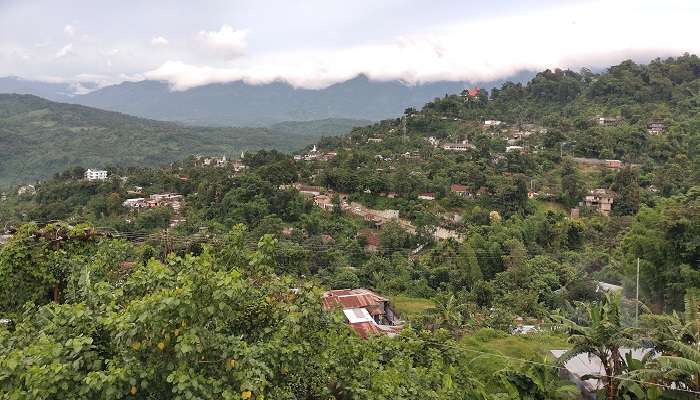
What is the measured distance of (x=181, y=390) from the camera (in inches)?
122

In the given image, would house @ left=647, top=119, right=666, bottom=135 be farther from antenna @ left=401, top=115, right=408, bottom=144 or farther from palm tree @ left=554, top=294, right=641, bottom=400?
palm tree @ left=554, top=294, right=641, bottom=400

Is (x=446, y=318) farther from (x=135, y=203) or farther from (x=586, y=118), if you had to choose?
(x=586, y=118)

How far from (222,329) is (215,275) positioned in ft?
1.93

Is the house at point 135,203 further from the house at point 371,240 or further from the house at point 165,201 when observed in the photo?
the house at point 371,240

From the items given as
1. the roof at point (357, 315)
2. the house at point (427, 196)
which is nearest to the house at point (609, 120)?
the house at point (427, 196)

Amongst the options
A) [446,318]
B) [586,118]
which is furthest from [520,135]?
[446,318]

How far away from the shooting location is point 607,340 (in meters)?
7.91

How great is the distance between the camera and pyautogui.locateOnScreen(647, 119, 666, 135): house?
39.9 m

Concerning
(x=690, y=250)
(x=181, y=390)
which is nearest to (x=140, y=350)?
(x=181, y=390)

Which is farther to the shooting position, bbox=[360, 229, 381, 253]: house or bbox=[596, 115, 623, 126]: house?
bbox=[596, 115, 623, 126]: house

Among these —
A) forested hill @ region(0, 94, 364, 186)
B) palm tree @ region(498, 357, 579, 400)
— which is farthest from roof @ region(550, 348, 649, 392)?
forested hill @ region(0, 94, 364, 186)

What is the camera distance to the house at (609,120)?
4447cm

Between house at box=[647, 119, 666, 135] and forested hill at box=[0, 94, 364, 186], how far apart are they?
65.3 metres

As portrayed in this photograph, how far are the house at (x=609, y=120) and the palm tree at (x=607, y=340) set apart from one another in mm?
41175
